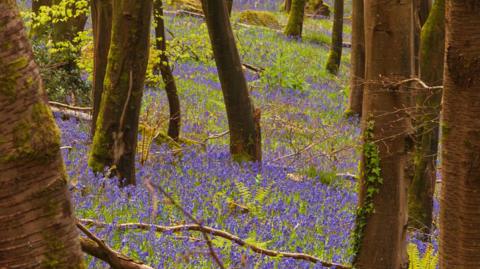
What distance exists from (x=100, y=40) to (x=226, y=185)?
2.47m

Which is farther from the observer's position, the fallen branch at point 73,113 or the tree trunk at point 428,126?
the fallen branch at point 73,113

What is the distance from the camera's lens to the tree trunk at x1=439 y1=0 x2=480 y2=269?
354cm

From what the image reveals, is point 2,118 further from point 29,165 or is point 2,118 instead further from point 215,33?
point 215,33

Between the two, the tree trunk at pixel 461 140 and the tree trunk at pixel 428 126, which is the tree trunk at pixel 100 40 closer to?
the tree trunk at pixel 428 126

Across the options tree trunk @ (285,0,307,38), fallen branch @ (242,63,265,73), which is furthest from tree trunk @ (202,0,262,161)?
tree trunk @ (285,0,307,38)

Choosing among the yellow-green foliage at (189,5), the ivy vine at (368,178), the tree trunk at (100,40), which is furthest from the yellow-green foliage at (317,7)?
the ivy vine at (368,178)

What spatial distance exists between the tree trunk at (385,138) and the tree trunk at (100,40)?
4.00 m

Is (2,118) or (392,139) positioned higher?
(2,118)

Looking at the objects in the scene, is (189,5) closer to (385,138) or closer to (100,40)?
(100,40)

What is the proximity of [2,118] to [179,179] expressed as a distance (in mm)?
7074

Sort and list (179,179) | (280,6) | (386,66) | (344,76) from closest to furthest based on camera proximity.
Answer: (386,66)
(179,179)
(344,76)
(280,6)

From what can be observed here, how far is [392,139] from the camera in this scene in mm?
5602

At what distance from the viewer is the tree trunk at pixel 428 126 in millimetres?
8805

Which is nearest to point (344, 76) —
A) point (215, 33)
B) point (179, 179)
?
point (215, 33)
